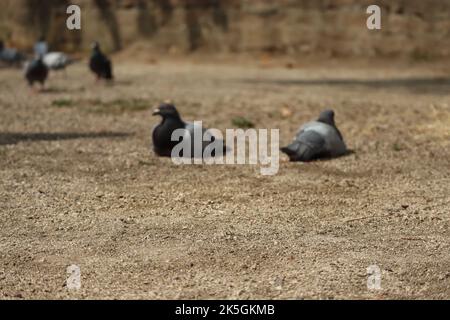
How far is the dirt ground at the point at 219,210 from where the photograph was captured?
5242 mm

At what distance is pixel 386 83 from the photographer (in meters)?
17.0

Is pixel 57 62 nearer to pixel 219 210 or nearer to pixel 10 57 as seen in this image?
pixel 10 57

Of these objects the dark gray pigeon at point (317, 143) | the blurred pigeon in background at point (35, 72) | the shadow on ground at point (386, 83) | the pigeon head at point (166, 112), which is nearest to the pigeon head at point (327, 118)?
the dark gray pigeon at point (317, 143)

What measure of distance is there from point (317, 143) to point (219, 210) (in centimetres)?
225

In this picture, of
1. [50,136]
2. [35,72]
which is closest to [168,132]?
[50,136]

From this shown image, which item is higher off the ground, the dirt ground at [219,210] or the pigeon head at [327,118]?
the pigeon head at [327,118]

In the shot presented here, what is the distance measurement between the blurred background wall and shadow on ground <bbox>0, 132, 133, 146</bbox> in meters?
11.7

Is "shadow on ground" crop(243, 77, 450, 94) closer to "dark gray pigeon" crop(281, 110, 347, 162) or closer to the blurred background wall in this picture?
the blurred background wall

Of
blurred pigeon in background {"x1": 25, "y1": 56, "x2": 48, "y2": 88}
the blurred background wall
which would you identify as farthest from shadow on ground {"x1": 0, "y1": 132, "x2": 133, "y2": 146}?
the blurred background wall

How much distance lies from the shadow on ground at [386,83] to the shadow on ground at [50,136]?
6.94 m

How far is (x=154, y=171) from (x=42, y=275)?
3.13 m

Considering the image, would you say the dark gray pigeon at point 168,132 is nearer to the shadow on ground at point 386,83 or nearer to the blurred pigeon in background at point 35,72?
the blurred pigeon in background at point 35,72
